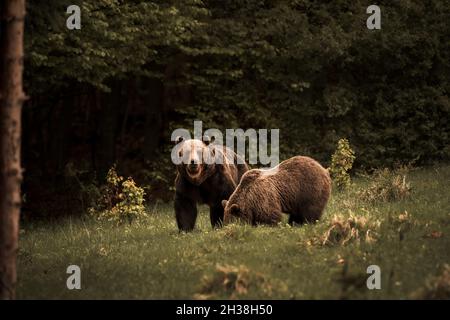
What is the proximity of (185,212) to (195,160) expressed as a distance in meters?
1.34

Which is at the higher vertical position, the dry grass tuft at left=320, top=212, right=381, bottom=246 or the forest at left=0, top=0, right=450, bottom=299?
the forest at left=0, top=0, right=450, bottom=299

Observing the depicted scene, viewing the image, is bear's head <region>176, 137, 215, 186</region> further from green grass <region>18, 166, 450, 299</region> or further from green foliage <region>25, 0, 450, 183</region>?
green foliage <region>25, 0, 450, 183</region>

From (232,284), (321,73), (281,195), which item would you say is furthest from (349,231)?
(321,73)

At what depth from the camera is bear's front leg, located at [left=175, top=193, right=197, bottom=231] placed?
13.0 meters

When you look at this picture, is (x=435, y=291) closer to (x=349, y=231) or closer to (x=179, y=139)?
(x=349, y=231)

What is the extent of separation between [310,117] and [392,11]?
4304mm

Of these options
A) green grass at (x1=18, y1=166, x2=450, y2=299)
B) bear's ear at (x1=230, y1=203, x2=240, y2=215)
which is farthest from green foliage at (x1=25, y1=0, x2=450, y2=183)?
bear's ear at (x1=230, y1=203, x2=240, y2=215)

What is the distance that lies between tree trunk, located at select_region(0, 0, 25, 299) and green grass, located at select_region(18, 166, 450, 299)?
843mm

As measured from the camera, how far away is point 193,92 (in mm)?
23750

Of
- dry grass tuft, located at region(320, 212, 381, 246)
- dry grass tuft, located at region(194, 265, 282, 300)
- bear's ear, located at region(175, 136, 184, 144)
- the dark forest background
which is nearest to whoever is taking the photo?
dry grass tuft, located at region(194, 265, 282, 300)

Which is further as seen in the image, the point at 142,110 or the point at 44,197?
the point at 142,110

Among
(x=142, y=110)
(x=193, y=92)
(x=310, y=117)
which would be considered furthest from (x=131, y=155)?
(x=310, y=117)

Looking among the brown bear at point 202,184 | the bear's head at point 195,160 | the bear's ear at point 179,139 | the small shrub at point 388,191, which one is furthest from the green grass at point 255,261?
the bear's ear at point 179,139

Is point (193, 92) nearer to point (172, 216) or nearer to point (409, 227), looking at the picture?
point (172, 216)
